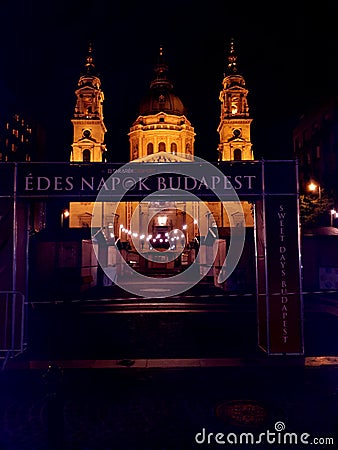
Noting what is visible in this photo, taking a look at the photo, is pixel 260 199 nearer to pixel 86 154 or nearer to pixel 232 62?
pixel 86 154

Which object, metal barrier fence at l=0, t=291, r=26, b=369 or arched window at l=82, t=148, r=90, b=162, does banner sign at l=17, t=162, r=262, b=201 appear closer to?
metal barrier fence at l=0, t=291, r=26, b=369

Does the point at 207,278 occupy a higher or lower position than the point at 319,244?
lower

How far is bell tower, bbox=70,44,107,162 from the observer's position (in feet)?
204

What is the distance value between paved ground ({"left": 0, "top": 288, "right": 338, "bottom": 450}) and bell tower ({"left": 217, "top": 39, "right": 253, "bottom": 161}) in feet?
178

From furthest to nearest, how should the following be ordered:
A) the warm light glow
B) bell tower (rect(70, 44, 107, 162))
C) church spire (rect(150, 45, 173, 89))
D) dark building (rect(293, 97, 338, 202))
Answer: church spire (rect(150, 45, 173, 89)) → bell tower (rect(70, 44, 107, 162)) → the warm light glow → dark building (rect(293, 97, 338, 202))

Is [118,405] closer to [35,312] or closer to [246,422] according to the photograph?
[246,422]

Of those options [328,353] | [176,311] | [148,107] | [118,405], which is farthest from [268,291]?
[148,107]

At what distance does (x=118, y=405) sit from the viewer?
242 inches

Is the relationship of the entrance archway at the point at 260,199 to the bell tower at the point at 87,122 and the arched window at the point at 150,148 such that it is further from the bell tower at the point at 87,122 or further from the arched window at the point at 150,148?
the arched window at the point at 150,148

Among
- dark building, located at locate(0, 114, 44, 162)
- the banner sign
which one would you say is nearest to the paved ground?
the banner sign

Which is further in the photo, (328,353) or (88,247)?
(88,247)

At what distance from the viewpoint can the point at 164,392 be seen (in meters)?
6.65

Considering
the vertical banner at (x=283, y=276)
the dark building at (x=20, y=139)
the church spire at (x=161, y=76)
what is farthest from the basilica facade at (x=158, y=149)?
the vertical banner at (x=283, y=276)

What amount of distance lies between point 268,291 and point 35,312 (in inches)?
414
